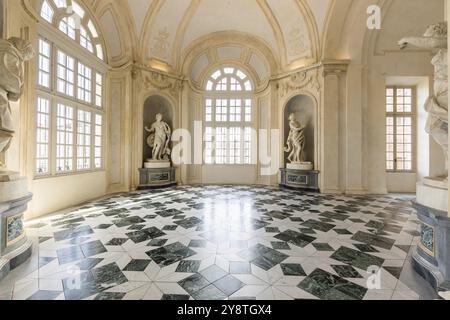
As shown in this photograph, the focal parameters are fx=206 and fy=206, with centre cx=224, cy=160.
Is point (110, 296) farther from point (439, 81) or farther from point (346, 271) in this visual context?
point (439, 81)

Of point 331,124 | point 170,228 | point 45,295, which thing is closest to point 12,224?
point 45,295

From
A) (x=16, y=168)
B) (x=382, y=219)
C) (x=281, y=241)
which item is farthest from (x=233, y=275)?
(x=16, y=168)

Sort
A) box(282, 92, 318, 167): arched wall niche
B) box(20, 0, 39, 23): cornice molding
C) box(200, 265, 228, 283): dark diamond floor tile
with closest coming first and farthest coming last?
box(200, 265, 228, 283): dark diamond floor tile, box(20, 0, 39, 23): cornice molding, box(282, 92, 318, 167): arched wall niche

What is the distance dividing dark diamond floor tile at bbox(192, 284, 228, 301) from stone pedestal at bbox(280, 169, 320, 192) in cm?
661

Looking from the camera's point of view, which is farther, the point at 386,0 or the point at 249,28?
the point at 249,28

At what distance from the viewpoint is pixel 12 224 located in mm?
2570

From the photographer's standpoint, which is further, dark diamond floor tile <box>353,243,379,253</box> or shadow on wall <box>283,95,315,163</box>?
shadow on wall <box>283,95,315,163</box>

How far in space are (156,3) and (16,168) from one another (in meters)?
7.26

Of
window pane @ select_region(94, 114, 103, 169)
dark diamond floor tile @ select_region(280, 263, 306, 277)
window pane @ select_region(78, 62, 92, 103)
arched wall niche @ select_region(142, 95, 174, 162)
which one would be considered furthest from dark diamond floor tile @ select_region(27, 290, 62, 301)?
arched wall niche @ select_region(142, 95, 174, 162)

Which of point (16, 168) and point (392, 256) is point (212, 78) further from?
point (392, 256)

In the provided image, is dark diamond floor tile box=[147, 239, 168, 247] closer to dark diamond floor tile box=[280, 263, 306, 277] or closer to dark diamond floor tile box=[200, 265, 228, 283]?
dark diamond floor tile box=[200, 265, 228, 283]

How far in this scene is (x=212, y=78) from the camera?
34.8 ft

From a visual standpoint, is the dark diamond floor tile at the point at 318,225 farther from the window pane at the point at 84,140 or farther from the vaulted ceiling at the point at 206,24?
the vaulted ceiling at the point at 206,24

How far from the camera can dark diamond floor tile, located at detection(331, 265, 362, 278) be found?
7.60ft
